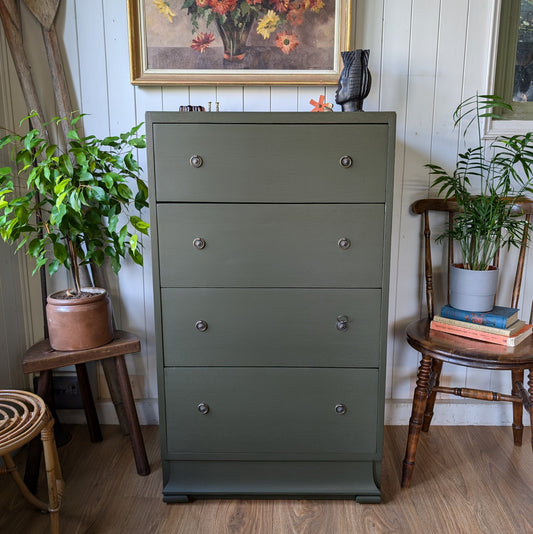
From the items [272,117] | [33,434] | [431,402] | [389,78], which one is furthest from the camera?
[431,402]

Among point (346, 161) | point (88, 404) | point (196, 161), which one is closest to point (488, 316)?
point (346, 161)

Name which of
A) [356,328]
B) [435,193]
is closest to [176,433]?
[356,328]

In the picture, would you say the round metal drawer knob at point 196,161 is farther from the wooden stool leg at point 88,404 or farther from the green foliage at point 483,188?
the wooden stool leg at point 88,404

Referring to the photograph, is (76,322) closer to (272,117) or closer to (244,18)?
(272,117)

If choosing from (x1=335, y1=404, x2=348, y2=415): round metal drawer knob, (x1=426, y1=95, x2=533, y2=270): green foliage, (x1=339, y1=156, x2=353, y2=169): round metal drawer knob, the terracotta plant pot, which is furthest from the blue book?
the terracotta plant pot

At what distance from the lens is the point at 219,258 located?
1435 millimetres

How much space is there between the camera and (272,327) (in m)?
1.47

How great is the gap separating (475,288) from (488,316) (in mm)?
107

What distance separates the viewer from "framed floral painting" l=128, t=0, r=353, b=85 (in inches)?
68.0

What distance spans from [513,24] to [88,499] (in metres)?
2.37

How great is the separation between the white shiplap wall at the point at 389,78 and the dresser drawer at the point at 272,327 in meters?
0.58

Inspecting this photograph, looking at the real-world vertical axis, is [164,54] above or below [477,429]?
above

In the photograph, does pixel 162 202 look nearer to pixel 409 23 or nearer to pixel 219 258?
pixel 219 258

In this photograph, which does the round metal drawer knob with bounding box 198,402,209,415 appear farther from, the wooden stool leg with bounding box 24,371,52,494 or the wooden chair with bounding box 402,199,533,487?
the wooden chair with bounding box 402,199,533,487
